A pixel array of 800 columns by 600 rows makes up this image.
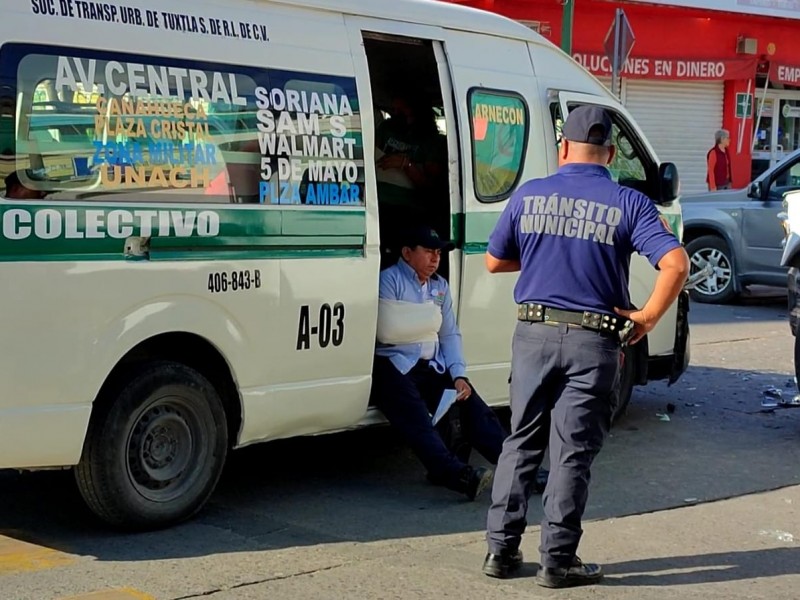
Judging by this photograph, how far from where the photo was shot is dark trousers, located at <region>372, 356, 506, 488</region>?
20.5ft

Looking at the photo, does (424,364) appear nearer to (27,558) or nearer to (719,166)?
(27,558)

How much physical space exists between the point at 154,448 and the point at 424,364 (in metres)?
1.62

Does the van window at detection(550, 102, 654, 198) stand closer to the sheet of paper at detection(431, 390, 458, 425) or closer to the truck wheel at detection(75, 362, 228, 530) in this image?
the sheet of paper at detection(431, 390, 458, 425)

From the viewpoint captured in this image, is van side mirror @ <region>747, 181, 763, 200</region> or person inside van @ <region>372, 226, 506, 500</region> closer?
person inside van @ <region>372, 226, 506, 500</region>

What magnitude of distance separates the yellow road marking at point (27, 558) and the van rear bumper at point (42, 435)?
1.33ft

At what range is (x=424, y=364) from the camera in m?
6.56

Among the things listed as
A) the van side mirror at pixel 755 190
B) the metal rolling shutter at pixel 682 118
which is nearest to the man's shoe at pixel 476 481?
the van side mirror at pixel 755 190

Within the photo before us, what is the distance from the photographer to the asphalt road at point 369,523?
496cm

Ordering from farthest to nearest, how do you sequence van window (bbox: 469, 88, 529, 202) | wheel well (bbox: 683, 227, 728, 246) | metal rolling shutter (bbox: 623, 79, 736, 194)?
metal rolling shutter (bbox: 623, 79, 736, 194), wheel well (bbox: 683, 227, 728, 246), van window (bbox: 469, 88, 529, 202)

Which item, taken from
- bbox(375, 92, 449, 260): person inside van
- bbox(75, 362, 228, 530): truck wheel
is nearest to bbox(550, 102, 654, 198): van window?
bbox(375, 92, 449, 260): person inside van

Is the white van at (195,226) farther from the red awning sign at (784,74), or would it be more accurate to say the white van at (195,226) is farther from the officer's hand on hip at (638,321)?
the red awning sign at (784,74)

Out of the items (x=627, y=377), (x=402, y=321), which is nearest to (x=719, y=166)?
(x=627, y=377)

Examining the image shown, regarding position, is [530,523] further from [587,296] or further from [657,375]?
[657,375]

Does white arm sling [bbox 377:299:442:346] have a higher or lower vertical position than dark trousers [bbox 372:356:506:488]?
higher
